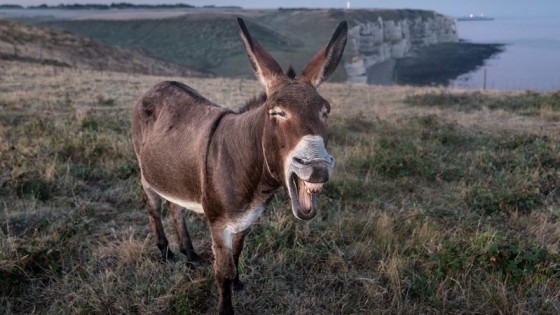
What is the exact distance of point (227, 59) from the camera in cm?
7269

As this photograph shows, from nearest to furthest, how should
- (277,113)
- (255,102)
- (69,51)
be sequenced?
(277,113) → (255,102) → (69,51)

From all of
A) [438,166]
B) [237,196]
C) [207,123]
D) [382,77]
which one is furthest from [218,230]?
[382,77]

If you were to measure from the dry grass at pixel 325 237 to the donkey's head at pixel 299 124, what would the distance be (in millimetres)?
1609

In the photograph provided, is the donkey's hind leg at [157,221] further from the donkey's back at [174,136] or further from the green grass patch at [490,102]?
the green grass patch at [490,102]

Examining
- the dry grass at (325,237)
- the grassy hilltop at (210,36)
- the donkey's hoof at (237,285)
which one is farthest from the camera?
the grassy hilltop at (210,36)

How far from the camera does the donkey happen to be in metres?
2.63

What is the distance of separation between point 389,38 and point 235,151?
375 ft

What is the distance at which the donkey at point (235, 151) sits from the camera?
2.63m

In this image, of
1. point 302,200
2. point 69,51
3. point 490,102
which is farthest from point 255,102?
point 69,51

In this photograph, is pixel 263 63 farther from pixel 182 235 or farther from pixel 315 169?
pixel 182 235

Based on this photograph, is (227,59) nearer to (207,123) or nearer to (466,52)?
(466,52)

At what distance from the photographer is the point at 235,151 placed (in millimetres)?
3303

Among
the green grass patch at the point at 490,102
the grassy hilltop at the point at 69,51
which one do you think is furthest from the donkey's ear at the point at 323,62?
the grassy hilltop at the point at 69,51

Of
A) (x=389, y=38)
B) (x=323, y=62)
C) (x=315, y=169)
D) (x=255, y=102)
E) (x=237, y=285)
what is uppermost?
(x=323, y=62)
